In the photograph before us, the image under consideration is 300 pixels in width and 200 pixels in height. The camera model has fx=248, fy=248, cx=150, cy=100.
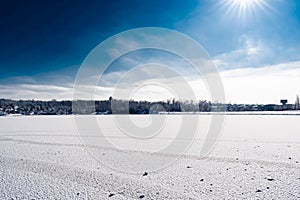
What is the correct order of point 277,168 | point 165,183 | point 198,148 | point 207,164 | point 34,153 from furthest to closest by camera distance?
point 198,148, point 34,153, point 207,164, point 277,168, point 165,183

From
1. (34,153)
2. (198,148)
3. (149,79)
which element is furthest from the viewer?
(149,79)

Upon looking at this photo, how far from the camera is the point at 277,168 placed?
466 cm

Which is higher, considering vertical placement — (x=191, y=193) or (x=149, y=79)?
(x=149, y=79)

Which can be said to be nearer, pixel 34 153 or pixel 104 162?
pixel 104 162

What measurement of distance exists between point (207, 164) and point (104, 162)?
2203 mm

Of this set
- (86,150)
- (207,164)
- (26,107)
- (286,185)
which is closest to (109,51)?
(86,150)

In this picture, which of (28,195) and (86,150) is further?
(86,150)

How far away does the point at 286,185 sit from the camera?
363 centimetres

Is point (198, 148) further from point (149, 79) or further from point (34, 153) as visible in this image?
point (149, 79)

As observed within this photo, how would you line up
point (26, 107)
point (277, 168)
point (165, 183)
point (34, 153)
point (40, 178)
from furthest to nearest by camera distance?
point (26, 107)
point (34, 153)
point (277, 168)
point (40, 178)
point (165, 183)

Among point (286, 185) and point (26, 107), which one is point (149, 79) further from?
point (26, 107)

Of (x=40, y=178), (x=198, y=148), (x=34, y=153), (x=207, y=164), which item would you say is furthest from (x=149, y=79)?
(x=40, y=178)

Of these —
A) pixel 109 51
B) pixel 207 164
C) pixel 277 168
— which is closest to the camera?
pixel 277 168

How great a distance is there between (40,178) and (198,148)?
4.40 metres
